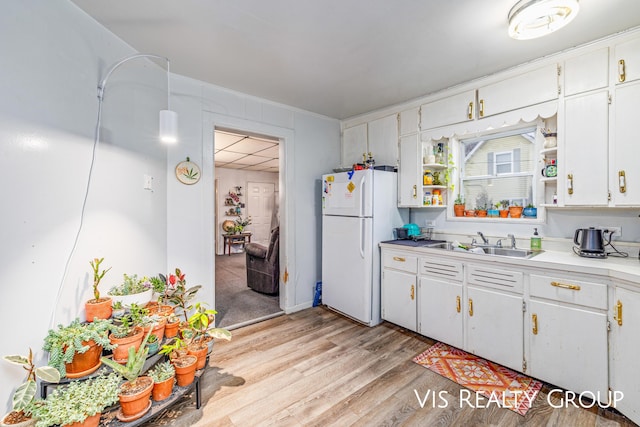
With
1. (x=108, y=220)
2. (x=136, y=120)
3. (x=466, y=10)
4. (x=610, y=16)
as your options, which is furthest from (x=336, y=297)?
(x=610, y=16)

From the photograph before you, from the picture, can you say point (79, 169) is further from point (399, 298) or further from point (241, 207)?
point (241, 207)

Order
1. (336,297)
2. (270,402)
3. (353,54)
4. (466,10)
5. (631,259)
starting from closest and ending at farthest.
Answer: (466,10), (270,402), (631,259), (353,54), (336,297)

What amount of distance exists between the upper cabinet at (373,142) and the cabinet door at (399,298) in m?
1.31

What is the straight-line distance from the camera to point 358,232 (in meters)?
2.95

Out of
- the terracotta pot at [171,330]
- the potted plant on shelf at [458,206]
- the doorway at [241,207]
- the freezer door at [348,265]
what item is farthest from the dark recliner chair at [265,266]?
the potted plant on shelf at [458,206]

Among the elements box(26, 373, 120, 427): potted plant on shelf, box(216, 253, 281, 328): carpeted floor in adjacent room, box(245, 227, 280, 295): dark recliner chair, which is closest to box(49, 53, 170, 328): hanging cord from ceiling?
box(26, 373, 120, 427): potted plant on shelf

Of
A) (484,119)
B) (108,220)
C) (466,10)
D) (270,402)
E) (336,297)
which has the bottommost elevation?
(270,402)

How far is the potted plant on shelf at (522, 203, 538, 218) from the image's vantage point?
97.7 inches

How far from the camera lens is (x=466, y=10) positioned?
5.52ft

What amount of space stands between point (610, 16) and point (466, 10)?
36.7 inches

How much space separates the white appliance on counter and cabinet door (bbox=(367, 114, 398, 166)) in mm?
281

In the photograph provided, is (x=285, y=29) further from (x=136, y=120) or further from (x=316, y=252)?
(x=316, y=252)

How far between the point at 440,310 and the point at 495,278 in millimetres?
576

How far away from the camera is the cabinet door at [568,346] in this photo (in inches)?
68.6
